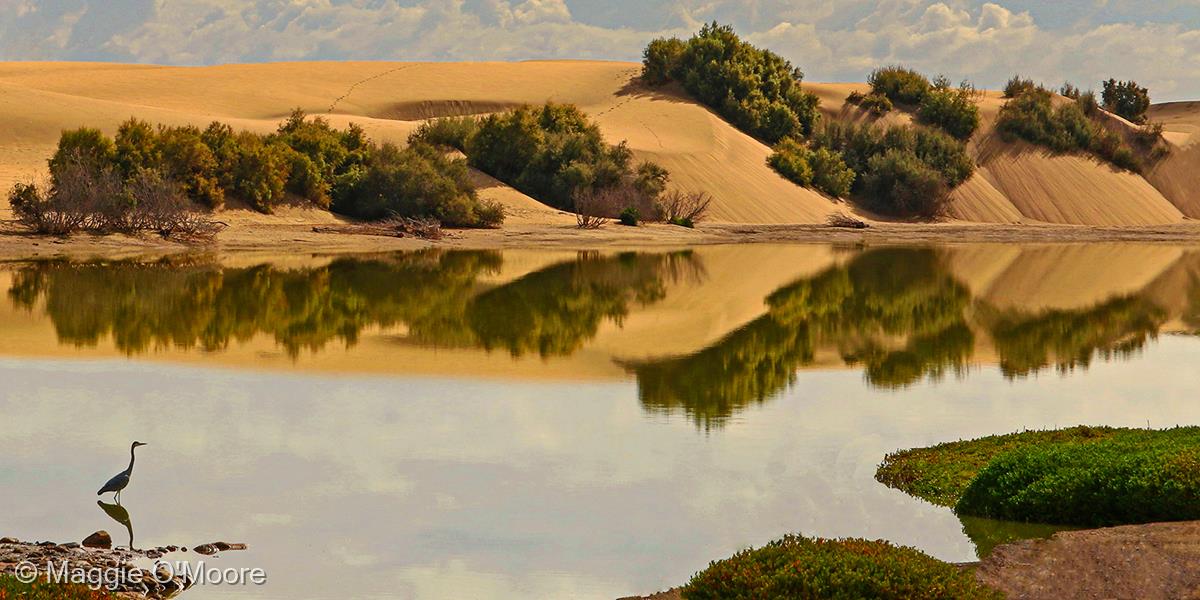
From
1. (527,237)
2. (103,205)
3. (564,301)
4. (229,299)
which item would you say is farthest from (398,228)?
(229,299)

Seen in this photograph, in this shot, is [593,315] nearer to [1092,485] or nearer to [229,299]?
[229,299]

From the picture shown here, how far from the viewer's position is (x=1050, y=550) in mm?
9344

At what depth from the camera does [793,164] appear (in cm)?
6531

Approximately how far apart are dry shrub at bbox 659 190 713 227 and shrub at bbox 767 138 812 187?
25.4 feet

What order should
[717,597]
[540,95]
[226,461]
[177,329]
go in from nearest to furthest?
[717,597] → [226,461] → [177,329] → [540,95]

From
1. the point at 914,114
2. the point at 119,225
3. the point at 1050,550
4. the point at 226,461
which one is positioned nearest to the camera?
the point at 1050,550

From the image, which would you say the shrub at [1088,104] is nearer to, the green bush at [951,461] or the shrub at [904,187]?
the shrub at [904,187]

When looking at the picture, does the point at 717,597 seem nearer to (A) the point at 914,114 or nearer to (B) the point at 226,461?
(B) the point at 226,461

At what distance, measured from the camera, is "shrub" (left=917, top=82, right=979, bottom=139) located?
75.4 m

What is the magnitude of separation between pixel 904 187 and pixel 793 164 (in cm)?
495

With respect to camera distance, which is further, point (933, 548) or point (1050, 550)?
point (933, 548)

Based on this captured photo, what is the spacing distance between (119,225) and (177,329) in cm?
1851

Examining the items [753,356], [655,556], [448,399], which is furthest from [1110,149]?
[655,556]

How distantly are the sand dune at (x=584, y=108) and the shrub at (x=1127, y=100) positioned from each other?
2.70 metres
